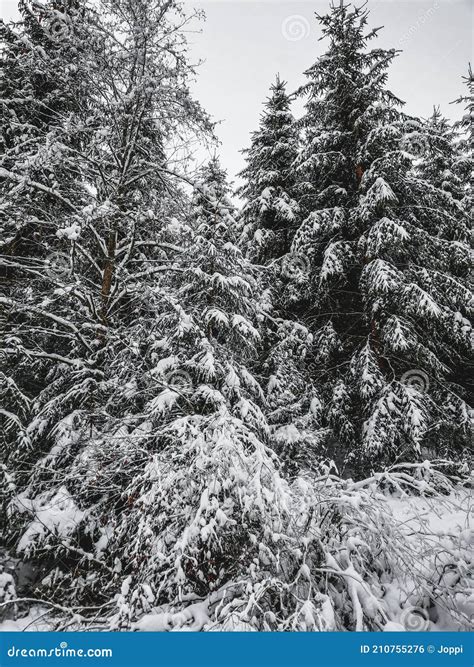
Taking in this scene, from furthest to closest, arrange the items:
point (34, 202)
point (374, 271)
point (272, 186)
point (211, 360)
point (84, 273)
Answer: point (272, 186)
point (374, 271)
point (84, 273)
point (34, 202)
point (211, 360)

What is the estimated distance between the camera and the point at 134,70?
19.6 feet

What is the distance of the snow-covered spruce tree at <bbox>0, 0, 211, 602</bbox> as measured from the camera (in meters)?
4.59

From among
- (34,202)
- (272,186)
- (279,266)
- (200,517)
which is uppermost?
(272,186)

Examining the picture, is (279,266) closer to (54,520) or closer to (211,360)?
(211,360)

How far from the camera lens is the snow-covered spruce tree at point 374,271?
7000 mm

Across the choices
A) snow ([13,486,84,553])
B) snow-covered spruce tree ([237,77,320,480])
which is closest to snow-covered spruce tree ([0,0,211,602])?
snow ([13,486,84,553])

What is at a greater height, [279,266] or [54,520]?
[279,266]

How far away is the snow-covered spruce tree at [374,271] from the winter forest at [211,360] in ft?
0.20

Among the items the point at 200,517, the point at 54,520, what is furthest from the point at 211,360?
the point at 54,520

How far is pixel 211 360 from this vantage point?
5.18 meters

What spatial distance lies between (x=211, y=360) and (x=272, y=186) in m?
7.22

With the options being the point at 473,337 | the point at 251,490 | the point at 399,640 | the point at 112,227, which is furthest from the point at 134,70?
the point at 473,337

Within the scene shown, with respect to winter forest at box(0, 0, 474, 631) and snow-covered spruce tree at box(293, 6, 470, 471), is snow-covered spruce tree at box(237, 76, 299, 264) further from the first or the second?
snow-covered spruce tree at box(293, 6, 470, 471)

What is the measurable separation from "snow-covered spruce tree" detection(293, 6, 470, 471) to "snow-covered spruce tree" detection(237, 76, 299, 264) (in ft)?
2.55
